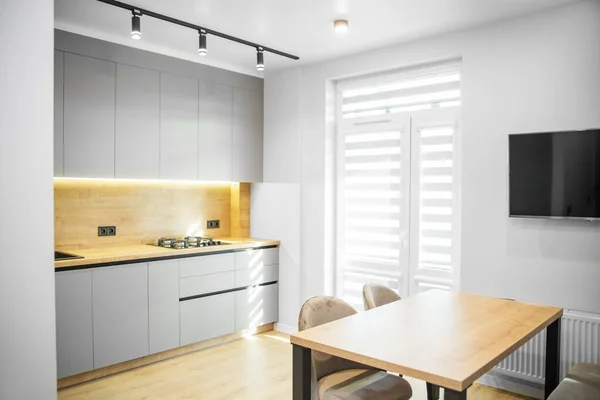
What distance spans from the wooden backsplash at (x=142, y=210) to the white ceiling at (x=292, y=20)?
1291 mm

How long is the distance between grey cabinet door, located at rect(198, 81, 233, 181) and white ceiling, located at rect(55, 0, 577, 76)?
1.55 feet

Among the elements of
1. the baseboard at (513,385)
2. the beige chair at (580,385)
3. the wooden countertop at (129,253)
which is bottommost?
the baseboard at (513,385)

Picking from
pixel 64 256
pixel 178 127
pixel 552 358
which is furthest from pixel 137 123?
pixel 552 358

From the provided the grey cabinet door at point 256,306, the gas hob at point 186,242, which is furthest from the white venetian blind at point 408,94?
the grey cabinet door at point 256,306

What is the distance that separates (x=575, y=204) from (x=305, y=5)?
227 cm

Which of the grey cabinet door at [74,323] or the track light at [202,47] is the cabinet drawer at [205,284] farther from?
the track light at [202,47]

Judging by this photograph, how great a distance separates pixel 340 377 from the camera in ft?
8.82

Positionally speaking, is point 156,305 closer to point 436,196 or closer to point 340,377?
point 340,377

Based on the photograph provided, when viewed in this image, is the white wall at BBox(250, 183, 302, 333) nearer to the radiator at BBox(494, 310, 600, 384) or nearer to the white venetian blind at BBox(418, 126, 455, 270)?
the white venetian blind at BBox(418, 126, 455, 270)

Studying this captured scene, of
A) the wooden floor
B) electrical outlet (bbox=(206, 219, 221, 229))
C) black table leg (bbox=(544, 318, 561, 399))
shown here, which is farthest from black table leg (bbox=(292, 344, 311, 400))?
electrical outlet (bbox=(206, 219, 221, 229))

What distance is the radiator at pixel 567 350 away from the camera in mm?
3311

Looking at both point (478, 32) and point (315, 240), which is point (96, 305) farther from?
point (478, 32)

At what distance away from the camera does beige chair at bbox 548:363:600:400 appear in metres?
2.52

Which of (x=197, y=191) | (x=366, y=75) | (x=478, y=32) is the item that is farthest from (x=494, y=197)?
(x=197, y=191)
